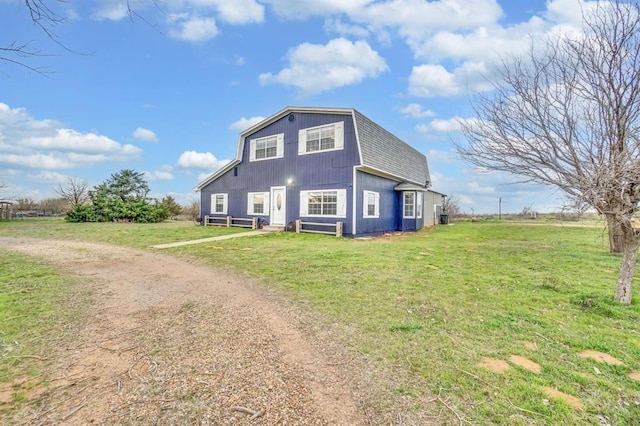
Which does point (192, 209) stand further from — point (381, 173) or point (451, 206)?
point (451, 206)

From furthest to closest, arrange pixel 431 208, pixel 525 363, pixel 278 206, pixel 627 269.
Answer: pixel 431 208
pixel 278 206
pixel 627 269
pixel 525 363

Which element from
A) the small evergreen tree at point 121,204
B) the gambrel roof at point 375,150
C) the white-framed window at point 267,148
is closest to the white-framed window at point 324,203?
the gambrel roof at point 375,150

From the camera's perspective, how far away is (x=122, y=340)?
3.42m

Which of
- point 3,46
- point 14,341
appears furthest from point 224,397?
point 3,46

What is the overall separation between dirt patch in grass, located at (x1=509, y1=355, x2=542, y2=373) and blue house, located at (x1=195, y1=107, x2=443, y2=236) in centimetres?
1101

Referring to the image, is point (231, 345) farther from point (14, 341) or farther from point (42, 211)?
point (42, 211)

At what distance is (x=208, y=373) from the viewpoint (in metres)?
2.71

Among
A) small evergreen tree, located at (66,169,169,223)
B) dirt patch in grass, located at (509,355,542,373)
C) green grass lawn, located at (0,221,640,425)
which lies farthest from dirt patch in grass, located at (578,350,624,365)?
small evergreen tree, located at (66,169,169,223)

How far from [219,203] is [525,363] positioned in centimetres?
1900

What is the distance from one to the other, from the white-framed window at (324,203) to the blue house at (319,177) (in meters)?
0.05

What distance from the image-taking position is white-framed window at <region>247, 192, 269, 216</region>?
1723 cm

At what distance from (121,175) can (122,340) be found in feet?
91.0

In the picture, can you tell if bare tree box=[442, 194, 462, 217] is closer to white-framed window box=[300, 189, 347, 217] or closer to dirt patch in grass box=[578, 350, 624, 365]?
white-framed window box=[300, 189, 347, 217]

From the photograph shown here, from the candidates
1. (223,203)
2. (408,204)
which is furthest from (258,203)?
(408,204)
